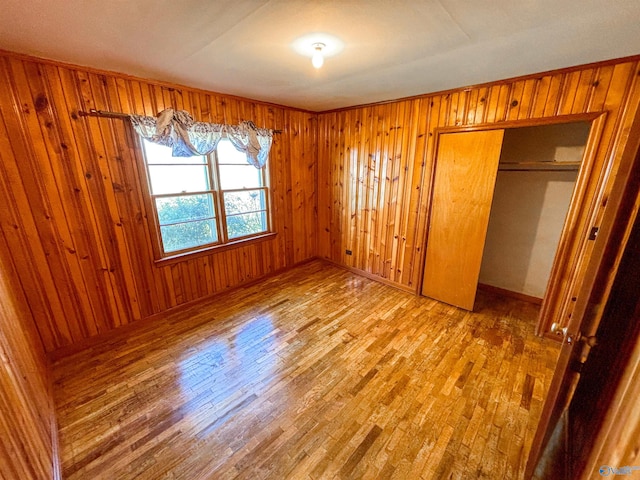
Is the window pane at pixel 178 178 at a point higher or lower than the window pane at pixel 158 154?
lower

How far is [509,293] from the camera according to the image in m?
3.23

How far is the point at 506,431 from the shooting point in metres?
1.59

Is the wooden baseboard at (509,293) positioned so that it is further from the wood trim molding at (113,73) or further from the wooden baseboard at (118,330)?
the wood trim molding at (113,73)

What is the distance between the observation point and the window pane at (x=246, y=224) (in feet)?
10.8

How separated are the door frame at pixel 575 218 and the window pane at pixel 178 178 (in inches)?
114

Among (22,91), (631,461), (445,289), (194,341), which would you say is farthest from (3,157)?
(445,289)

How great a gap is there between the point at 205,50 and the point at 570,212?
10.5ft

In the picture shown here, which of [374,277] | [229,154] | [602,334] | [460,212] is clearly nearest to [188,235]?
[229,154]

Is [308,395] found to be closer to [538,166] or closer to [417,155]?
[417,155]

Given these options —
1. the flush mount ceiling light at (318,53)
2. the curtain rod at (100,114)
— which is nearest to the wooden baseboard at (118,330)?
the curtain rod at (100,114)

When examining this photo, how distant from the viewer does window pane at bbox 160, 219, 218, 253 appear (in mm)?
2764

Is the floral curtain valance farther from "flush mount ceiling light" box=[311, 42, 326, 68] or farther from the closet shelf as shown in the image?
the closet shelf

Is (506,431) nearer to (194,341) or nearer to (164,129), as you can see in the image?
(194,341)

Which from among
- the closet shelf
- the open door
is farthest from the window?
the open door
